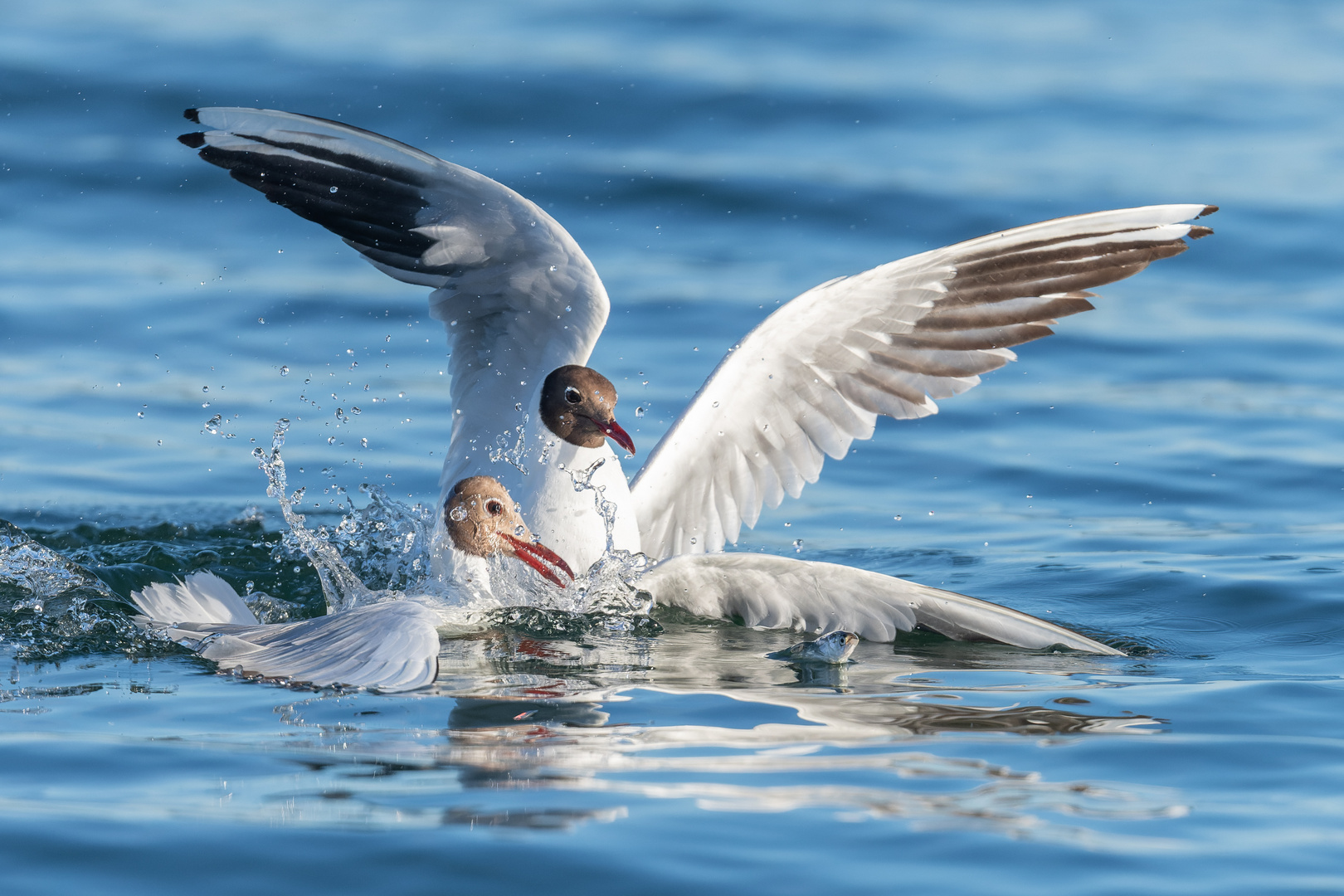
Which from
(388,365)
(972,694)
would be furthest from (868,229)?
(972,694)

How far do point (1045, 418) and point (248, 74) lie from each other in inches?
288

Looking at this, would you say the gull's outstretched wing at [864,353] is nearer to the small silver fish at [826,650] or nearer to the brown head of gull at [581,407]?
the brown head of gull at [581,407]

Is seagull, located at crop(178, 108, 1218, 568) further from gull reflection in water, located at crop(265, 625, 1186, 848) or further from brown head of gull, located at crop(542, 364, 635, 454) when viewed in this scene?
gull reflection in water, located at crop(265, 625, 1186, 848)

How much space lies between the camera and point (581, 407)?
20.5 ft

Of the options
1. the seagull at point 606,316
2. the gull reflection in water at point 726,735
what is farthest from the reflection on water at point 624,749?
the seagull at point 606,316

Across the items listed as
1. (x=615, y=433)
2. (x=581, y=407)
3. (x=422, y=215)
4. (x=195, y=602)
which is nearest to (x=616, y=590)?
(x=615, y=433)

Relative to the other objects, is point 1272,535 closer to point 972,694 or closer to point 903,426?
point 903,426

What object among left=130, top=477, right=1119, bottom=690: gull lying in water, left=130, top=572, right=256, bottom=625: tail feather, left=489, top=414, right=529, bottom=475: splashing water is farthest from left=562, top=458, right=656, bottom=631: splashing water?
left=130, top=572, right=256, bottom=625: tail feather

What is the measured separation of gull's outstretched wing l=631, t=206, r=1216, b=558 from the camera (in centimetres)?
648

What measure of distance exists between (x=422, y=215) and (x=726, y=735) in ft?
8.71

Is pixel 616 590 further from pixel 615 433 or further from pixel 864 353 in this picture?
pixel 864 353

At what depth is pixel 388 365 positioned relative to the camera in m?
9.82

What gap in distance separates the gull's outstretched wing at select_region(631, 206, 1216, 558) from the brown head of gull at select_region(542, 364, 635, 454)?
37cm

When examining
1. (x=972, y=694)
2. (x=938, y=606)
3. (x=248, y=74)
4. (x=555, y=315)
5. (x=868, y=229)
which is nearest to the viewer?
(x=972, y=694)
